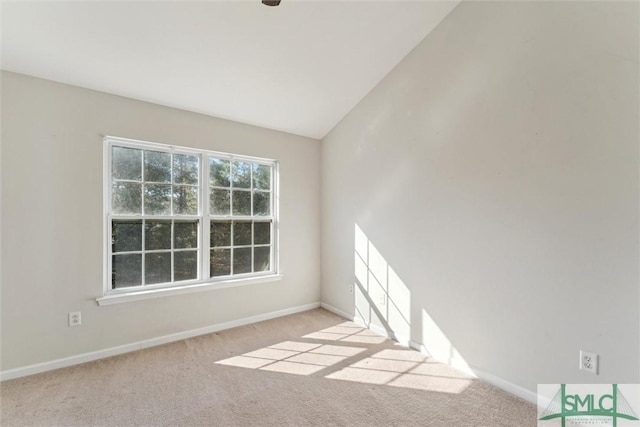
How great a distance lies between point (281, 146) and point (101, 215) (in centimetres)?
203

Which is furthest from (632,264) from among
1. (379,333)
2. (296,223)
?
(296,223)

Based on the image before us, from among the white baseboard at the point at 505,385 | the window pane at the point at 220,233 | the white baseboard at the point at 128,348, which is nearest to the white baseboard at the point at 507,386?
the white baseboard at the point at 505,385

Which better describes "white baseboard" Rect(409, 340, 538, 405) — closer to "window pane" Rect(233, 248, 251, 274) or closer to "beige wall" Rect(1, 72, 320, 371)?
"window pane" Rect(233, 248, 251, 274)

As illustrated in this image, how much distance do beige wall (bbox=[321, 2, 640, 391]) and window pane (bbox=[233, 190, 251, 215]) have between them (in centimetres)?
150

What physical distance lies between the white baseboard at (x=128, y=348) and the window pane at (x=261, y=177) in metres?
1.58

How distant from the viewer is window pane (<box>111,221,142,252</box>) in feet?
8.85

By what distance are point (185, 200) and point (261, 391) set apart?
6.56ft

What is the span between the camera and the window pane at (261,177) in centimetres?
358

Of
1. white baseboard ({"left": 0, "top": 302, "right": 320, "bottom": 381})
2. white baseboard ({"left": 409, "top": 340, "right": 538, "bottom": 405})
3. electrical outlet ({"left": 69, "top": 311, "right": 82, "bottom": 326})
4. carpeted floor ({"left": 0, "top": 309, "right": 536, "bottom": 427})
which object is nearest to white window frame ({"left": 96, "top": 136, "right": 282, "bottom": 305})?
electrical outlet ({"left": 69, "top": 311, "right": 82, "bottom": 326})

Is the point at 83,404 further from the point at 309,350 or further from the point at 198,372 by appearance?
the point at 309,350

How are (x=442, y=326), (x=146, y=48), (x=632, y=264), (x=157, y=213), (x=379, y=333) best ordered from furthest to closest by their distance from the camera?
1. (x=379, y=333)
2. (x=157, y=213)
3. (x=442, y=326)
4. (x=146, y=48)
5. (x=632, y=264)

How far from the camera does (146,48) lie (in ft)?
7.41

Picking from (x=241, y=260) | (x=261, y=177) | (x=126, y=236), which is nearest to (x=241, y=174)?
(x=261, y=177)

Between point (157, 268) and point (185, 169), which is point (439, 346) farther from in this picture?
point (185, 169)
